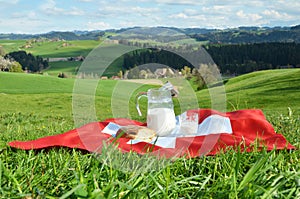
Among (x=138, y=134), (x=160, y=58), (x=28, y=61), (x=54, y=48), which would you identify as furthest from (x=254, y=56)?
(x=138, y=134)

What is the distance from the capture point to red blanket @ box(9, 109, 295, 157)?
2.62 m

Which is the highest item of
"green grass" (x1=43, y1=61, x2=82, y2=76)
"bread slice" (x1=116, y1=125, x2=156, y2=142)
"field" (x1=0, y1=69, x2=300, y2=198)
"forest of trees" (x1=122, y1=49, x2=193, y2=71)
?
"forest of trees" (x1=122, y1=49, x2=193, y2=71)

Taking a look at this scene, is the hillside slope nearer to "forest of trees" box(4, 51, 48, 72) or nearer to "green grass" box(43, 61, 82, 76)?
"green grass" box(43, 61, 82, 76)

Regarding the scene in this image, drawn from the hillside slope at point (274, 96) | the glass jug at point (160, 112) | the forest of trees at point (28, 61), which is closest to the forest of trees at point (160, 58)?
the glass jug at point (160, 112)

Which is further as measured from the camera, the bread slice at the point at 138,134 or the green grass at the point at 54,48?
the green grass at the point at 54,48

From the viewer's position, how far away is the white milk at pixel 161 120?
388 cm

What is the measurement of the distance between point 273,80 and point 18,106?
51.8ft

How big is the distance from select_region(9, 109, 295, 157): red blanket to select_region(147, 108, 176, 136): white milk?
458 mm

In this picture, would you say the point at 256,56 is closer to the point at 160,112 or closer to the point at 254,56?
the point at 254,56

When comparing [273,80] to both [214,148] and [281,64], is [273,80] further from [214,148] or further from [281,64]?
[281,64]

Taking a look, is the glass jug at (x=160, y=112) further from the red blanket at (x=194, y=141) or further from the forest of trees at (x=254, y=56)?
the forest of trees at (x=254, y=56)

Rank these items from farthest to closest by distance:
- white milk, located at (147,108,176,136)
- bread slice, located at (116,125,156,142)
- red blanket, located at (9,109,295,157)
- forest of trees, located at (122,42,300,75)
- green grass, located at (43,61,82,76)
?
green grass, located at (43,61,82,76)
forest of trees, located at (122,42,300,75)
white milk, located at (147,108,176,136)
bread slice, located at (116,125,156,142)
red blanket, located at (9,109,295,157)

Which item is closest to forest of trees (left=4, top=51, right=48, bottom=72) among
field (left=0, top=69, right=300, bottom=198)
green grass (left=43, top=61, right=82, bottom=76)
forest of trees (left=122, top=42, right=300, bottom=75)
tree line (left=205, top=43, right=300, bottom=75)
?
green grass (left=43, top=61, right=82, bottom=76)

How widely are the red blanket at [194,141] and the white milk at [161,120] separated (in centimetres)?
46
